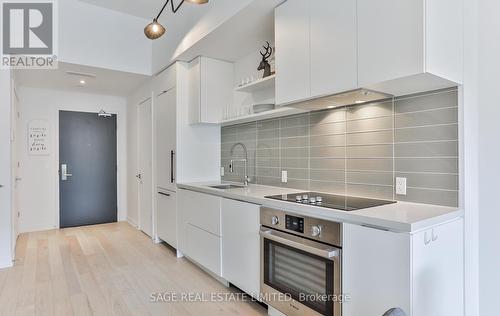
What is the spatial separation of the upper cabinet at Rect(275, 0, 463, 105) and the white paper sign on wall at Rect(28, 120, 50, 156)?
4.56m

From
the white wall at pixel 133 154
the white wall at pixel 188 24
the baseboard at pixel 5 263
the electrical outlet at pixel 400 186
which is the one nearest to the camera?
the electrical outlet at pixel 400 186

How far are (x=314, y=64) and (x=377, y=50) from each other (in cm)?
45

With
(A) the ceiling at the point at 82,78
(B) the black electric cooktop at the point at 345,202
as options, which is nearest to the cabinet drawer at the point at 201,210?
(B) the black electric cooktop at the point at 345,202

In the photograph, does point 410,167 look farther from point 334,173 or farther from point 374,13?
point 374,13

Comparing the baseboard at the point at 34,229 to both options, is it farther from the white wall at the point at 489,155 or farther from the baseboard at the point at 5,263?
the white wall at the point at 489,155

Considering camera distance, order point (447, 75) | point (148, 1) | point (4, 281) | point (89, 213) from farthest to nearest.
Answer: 1. point (89, 213)
2. point (148, 1)
3. point (4, 281)
4. point (447, 75)

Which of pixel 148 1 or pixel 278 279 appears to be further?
pixel 148 1

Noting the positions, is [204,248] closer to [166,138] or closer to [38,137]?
A: [166,138]

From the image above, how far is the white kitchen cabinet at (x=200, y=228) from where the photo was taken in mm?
2705

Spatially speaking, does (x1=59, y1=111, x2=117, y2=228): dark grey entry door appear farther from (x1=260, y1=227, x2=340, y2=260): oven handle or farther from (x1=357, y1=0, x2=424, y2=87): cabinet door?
(x1=357, y1=0, x2=424, y2=87): cabinet door

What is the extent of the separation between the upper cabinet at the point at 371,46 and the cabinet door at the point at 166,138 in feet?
6.27

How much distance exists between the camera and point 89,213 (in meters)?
5.23

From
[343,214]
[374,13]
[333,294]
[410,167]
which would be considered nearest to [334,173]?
[410,167]

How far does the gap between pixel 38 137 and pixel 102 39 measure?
2.20 meters
